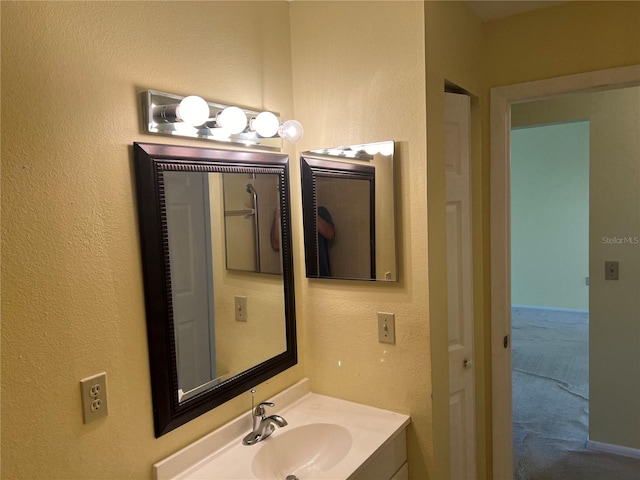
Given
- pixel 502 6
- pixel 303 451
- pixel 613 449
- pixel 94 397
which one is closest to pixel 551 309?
pixel 613 449

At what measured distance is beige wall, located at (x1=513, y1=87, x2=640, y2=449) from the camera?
2828 mm

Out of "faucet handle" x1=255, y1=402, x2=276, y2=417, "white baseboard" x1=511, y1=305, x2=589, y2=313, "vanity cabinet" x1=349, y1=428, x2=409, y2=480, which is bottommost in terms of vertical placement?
"white baseboard" x1=511, y1=305, x2=589, y2=313

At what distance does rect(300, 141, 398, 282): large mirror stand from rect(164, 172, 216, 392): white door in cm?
49

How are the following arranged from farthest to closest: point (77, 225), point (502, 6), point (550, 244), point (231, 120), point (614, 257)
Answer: point (550, 244) < point (614, 257) < point (502, 6) < point (231, 120) < point (77, 225)

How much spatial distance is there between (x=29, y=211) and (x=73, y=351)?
361mm

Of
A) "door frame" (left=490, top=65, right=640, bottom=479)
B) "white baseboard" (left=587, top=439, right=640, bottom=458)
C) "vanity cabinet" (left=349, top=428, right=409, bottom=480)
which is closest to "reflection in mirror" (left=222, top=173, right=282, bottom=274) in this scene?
"vanity cabinet" (left=349, top=428, right=409, bottom=480)

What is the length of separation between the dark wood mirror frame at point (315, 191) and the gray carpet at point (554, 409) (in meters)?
1.81

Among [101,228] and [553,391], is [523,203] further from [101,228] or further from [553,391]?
[101,228]

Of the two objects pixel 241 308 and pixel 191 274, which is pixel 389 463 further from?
pixel 191 274

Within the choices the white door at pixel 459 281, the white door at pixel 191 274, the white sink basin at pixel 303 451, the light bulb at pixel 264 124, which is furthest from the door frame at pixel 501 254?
the white door at pixel 191 274

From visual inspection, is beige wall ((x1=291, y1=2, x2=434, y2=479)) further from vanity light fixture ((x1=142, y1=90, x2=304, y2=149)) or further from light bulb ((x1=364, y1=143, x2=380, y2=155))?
vanity light fixture ((x1=142, y1=90, x2=304, y2=149))

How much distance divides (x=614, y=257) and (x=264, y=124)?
232 cm

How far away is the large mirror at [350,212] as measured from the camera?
179cm

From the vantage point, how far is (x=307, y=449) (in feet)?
5.77
